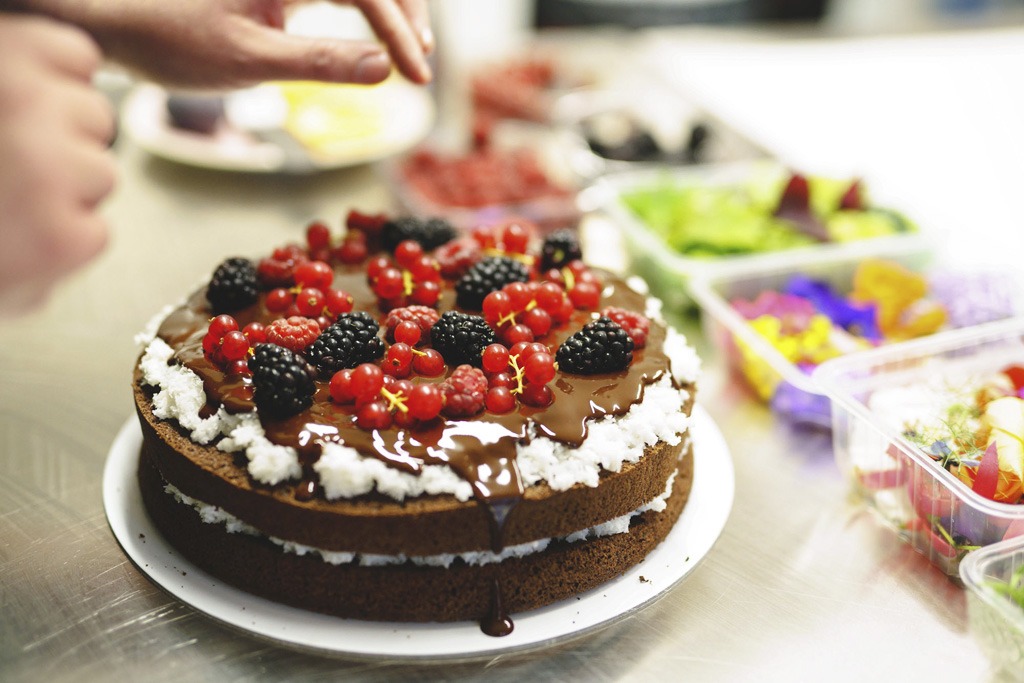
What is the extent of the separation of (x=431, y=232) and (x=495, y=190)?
2.81 feet

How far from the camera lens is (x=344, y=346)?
1711 mm

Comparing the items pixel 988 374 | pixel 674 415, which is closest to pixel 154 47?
pixel 674 415

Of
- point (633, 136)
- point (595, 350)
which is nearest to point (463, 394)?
point (595, 350)

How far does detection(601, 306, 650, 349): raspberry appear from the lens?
188 cm

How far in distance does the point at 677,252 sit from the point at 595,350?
1.08 meters

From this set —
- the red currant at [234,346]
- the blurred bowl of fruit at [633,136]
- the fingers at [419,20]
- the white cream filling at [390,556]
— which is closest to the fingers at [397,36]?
the fingers at [419,20]

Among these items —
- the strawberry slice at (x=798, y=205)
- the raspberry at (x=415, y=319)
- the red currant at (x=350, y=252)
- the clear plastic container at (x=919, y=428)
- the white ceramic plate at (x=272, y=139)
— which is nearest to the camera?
the clear plastic container at (x=919, y=428)

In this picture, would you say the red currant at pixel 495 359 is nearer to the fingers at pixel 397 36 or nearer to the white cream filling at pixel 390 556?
the white cream filling at pixel 390 556

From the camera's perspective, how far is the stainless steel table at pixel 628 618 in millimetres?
1584

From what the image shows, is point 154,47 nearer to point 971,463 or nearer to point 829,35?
point 971,463

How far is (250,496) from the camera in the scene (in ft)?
5.14

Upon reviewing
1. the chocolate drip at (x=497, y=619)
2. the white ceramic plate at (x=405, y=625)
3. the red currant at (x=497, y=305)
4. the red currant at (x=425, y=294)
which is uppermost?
the red currant at (x=497, y=305)

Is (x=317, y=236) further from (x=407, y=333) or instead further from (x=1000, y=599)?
(x=1000, y=599)

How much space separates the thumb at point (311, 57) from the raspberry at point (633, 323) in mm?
640
